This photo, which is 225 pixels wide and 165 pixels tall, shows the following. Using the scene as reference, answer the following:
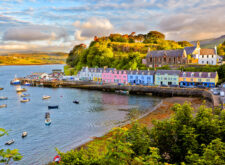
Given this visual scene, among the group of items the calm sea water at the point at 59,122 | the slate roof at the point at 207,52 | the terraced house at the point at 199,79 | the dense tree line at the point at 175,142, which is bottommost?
the calm sea water at the point at 59,122

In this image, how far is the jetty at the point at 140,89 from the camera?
58172mm

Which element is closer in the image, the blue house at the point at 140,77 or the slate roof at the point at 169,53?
the blue house at the point at 140,77

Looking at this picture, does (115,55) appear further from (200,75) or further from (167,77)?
(200,75)

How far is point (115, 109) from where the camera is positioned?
47438 millimetres

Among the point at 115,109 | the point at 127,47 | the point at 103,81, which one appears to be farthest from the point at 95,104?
the point at 127,47

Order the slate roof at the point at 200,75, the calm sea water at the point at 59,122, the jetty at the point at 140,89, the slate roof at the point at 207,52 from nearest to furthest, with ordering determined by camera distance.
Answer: the calm sea water at the point at 59,122
the jetty at the point at 140,89
the slate roof at the point at 200,75
the slate roof at the point at 207,52

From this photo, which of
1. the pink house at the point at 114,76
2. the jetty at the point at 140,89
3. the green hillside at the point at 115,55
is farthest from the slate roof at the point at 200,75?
the green hillside at the point at 115,55

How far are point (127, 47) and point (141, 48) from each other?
37.0ft

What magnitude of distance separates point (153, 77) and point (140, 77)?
5.78 m

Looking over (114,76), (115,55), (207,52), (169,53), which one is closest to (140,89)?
(114,76)

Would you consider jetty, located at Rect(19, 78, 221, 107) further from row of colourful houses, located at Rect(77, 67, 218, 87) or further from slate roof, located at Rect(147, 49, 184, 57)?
slate roof, located at Rect(147, 49, 184, 57)

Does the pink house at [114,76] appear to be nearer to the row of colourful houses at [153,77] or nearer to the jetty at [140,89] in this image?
the row of colourful houses at [153,77]

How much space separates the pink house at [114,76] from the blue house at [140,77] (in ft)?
7.97

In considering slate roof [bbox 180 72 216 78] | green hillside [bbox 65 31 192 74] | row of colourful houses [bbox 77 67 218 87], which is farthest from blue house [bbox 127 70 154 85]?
green hillside [bbox 65 31 192 74]
